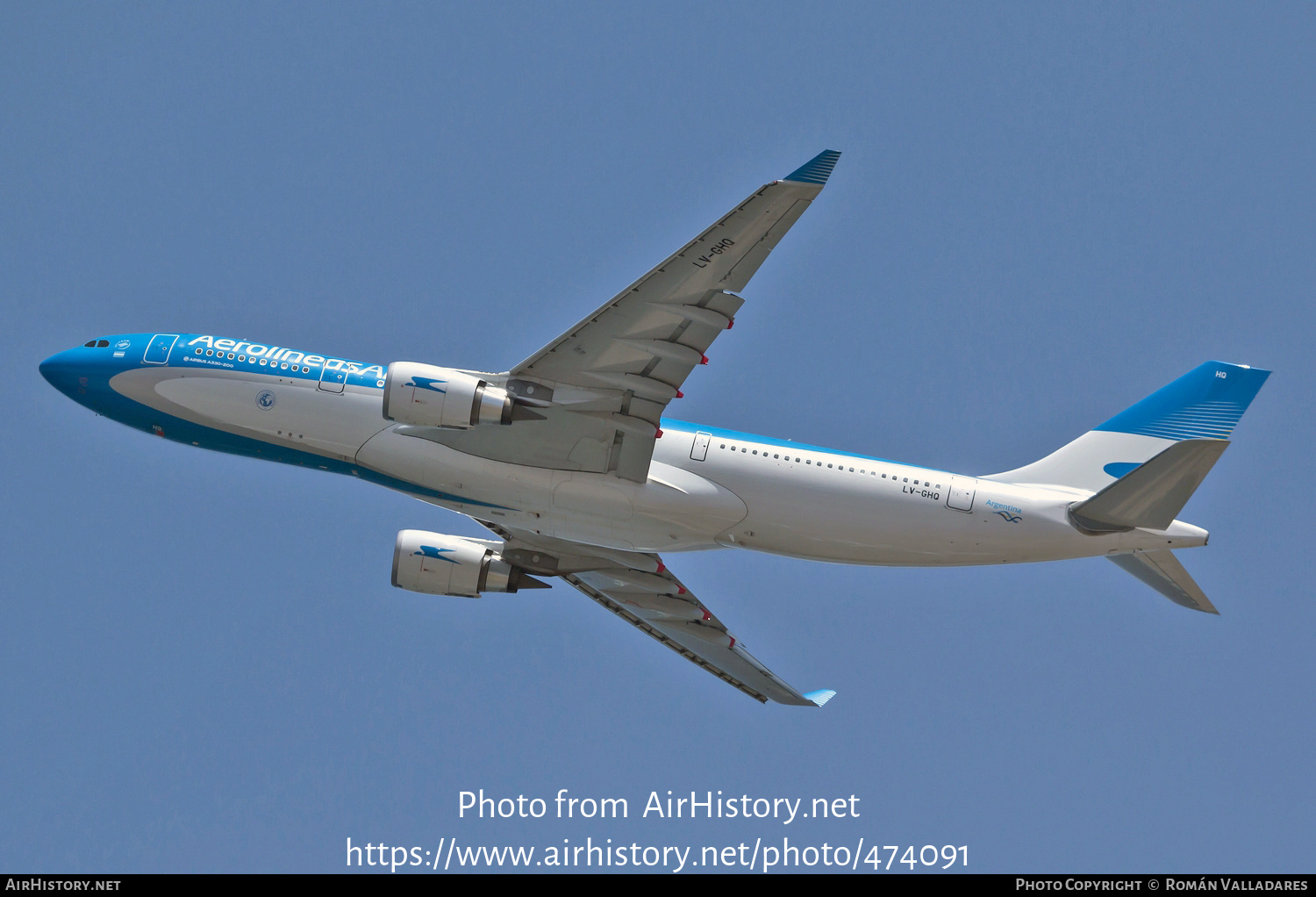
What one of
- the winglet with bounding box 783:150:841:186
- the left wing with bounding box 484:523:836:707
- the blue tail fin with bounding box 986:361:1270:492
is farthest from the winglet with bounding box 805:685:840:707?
the winglet with bounding box 783:150:841:186

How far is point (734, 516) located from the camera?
90.4 feet

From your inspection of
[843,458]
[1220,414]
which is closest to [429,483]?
[843,458]

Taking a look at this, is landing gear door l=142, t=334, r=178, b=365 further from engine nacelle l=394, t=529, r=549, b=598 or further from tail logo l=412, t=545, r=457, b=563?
tail logo l=412, t=545, r=457, b=563

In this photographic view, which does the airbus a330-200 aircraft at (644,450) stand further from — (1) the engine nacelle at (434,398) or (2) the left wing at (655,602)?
(2) the left wing at (655,602)

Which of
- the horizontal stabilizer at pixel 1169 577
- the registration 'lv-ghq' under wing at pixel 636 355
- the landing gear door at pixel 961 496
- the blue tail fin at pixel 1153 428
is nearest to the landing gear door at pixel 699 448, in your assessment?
the registration 'lv-ghq' under wing at pixel 636 355

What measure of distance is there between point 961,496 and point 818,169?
9.08 meters

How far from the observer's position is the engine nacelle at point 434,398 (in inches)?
1016

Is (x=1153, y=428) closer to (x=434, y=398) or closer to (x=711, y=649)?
(x=711, y=649)

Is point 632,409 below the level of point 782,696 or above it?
above

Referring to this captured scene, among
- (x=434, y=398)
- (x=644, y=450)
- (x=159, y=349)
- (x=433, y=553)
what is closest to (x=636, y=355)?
(x=644, y=450)

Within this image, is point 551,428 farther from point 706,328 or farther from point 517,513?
point 706,328

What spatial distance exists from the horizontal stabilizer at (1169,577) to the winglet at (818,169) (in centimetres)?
1180

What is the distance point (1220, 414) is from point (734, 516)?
11.9 m

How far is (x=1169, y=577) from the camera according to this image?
28.0 m
